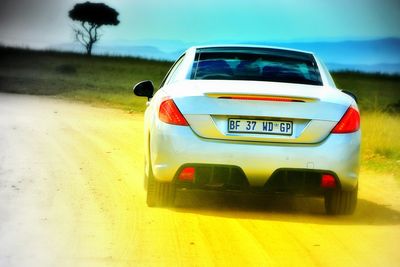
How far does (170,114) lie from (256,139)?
0.62m

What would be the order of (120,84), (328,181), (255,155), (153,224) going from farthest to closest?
(120,84) < (328,181) < (255,155) < (153,224)

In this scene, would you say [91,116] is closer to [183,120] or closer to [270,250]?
[183,120]

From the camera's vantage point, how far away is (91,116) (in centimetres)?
1733

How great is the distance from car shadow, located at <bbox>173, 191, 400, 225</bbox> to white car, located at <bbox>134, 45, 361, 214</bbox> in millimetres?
274

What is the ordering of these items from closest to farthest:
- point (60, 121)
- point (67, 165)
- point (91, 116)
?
point (67, 165)
point (60, 121)
point (91, 116)

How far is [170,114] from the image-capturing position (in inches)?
252

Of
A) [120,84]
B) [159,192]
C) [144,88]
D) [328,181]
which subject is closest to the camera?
[328,181]

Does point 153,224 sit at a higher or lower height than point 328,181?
lower

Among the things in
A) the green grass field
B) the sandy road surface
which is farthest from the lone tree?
the sandy road surface

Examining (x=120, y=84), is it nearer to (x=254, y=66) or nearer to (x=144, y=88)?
(x=144, y=88)

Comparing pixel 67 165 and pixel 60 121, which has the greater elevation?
pixel 67 165

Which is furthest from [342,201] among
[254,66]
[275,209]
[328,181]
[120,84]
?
[120,84]

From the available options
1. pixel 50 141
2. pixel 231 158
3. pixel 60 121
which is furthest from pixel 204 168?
pixel 60 121

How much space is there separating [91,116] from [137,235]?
1178cm
